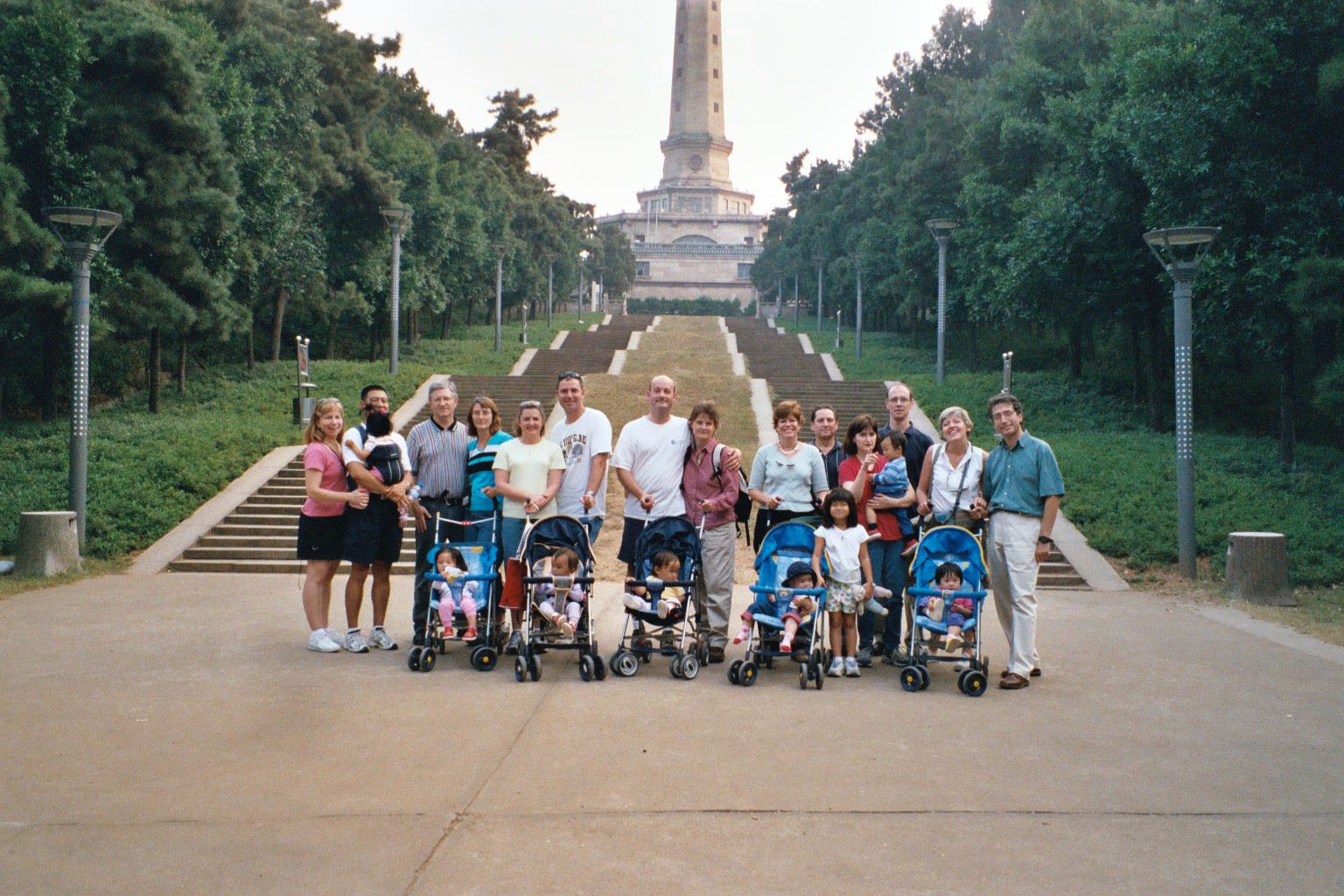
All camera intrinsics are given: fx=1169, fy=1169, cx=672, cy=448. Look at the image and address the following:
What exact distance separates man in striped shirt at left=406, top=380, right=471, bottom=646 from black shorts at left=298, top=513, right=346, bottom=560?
51 cm

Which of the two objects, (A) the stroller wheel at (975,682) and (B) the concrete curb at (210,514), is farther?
(B) the concrete curb at (210,514)

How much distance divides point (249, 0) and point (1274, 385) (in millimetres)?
23320

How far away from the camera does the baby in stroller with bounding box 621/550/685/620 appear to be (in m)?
7.01

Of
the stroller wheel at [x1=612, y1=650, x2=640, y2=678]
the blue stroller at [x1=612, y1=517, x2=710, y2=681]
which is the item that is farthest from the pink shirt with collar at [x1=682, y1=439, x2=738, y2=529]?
the stroller wheel at [x1=612, y1=650, x2=640, y2=678]

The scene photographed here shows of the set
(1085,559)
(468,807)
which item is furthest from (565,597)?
(1085,559)

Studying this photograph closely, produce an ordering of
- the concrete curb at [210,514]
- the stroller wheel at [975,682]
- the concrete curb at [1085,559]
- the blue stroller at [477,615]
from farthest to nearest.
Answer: the concrete curb at [210,514], the concrete curb at [1085,559], the blue stroller at [477,615], the stroller wheel at [975,682]

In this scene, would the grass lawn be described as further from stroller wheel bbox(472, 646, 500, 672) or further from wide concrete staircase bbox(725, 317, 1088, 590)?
wide concrete staircase bbox(725, 317, 1088, 590)

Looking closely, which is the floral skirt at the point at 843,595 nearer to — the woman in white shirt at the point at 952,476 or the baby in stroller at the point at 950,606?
the baby in stroller at the point at 950,606

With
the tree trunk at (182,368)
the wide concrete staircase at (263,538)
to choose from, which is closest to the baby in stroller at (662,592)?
the wide concrete staircase at (263,538)

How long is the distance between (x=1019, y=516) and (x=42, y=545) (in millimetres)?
9264

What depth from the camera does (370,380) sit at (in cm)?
2420

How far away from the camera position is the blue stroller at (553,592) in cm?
689

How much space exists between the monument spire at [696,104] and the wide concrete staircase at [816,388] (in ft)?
135

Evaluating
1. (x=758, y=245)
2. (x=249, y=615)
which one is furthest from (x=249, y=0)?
(x=758, y=245)
